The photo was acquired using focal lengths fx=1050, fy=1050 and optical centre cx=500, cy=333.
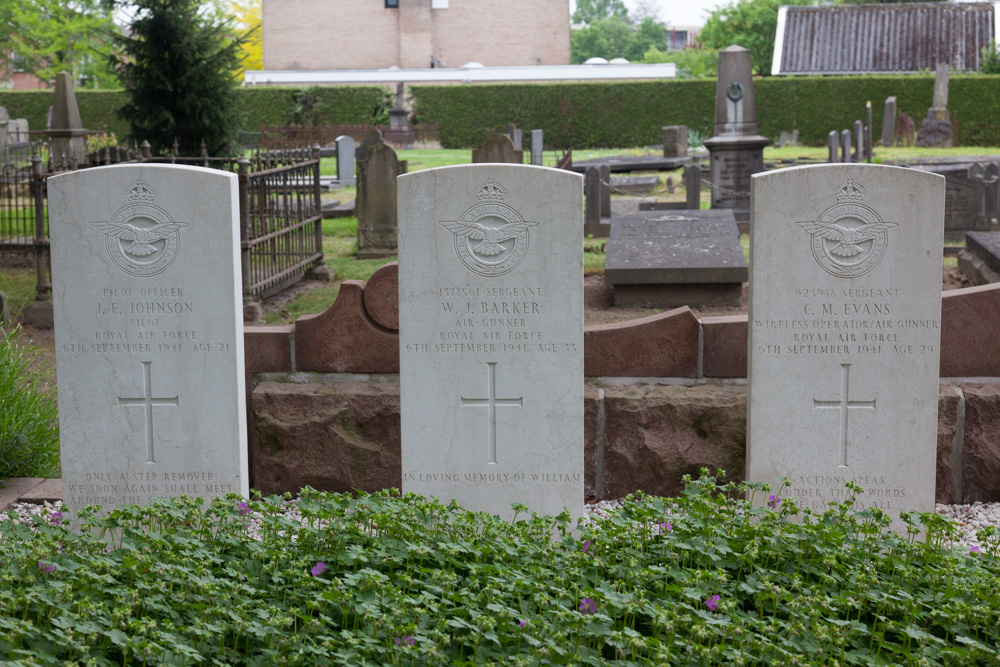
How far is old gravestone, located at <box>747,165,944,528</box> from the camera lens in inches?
168

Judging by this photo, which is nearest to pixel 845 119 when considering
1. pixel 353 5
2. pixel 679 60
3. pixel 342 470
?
pixel 353 5

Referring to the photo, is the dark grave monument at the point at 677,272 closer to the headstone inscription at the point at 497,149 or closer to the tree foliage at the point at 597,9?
the headstone inscription at the point at 497,149

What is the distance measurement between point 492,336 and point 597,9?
109057 mm

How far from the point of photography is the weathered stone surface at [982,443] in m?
4.81

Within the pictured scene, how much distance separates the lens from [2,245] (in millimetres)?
11453

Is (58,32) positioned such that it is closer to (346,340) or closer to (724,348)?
(346,340)

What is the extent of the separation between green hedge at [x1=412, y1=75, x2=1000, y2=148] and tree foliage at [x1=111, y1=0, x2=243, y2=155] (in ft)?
67.1

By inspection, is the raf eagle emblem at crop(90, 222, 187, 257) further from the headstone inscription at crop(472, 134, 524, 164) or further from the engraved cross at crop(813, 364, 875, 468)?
the headstone inscription at crop(472, 134, 524, 164)

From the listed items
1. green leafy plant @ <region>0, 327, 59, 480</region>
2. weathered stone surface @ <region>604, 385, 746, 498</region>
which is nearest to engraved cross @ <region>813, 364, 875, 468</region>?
weathered stone surface @ <region>604, 385, 746, 498</region>

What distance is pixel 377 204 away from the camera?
1184 cm

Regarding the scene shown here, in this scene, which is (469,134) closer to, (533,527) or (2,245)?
(2,245)

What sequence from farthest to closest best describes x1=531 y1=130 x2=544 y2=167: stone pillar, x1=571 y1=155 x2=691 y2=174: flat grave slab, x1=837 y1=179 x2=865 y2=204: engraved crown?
x1=531 y1=130 x2=544 y2=167: stone pillar < x1=571 y1=155 x2=691 y2=174: flat grave slab < x1=837 y1=179 x2=865 y2=204: engraved crown

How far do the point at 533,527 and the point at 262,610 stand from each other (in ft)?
3.48

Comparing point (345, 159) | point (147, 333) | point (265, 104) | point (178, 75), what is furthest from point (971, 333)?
point (265, 104)
